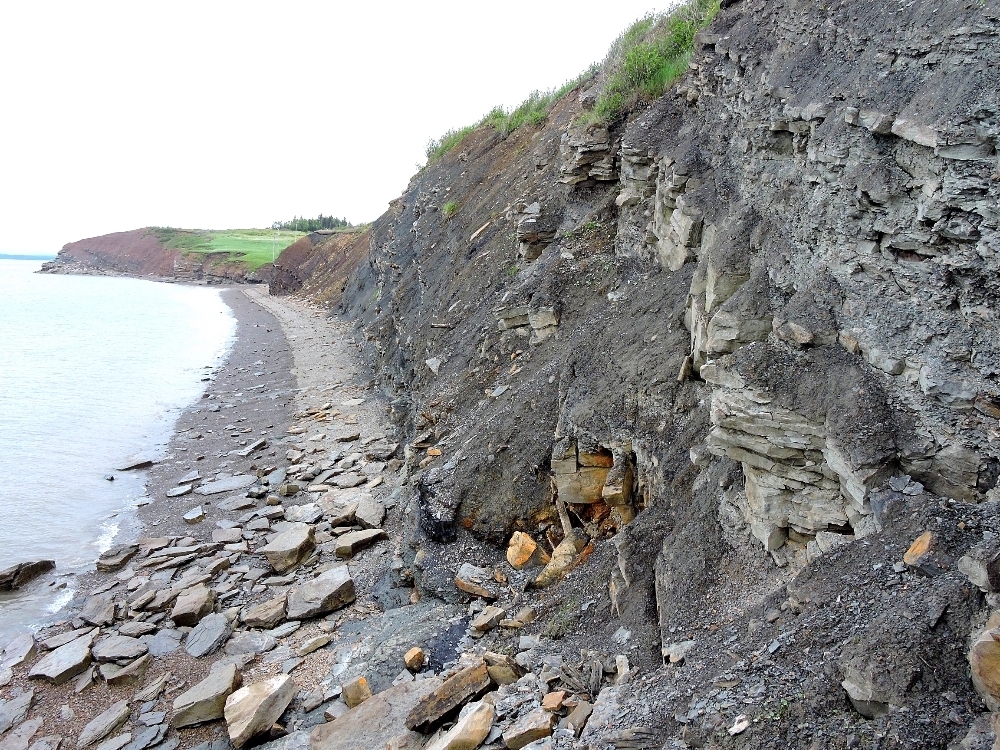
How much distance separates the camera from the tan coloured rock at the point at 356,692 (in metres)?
6.91

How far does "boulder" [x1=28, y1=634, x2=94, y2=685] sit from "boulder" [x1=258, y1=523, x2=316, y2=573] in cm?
281

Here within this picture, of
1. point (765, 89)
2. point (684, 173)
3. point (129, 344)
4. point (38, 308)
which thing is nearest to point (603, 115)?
point (684, 173)

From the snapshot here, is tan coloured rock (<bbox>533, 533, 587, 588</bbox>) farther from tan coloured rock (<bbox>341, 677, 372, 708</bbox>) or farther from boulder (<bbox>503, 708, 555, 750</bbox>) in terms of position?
boulder (<bbox>503, 708, 555, 750</bbox>)

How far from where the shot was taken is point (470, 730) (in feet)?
16.6

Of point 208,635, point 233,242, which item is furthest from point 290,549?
point 233,242

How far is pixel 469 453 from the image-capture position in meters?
9.50

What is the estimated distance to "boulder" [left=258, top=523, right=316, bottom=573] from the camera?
1093cm

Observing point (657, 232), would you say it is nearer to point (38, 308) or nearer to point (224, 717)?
point (224, 717)

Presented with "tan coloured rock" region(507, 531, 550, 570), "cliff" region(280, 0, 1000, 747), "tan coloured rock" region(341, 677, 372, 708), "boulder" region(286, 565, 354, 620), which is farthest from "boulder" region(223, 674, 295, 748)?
"tan coloured rock" region(507, 531, 550, 570)

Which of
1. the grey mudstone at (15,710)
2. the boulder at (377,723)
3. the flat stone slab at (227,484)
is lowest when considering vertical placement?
the grey mudstone at (15,710)

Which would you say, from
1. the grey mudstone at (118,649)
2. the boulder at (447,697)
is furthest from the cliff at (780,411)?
the grey mudstone at (118,649)

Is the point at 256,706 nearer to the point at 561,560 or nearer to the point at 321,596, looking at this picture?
the point at 321,596

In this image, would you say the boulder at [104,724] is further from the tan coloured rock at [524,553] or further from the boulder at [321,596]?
the tan coloured rock at [524,553]

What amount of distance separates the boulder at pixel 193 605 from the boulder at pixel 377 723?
14.2 ft
